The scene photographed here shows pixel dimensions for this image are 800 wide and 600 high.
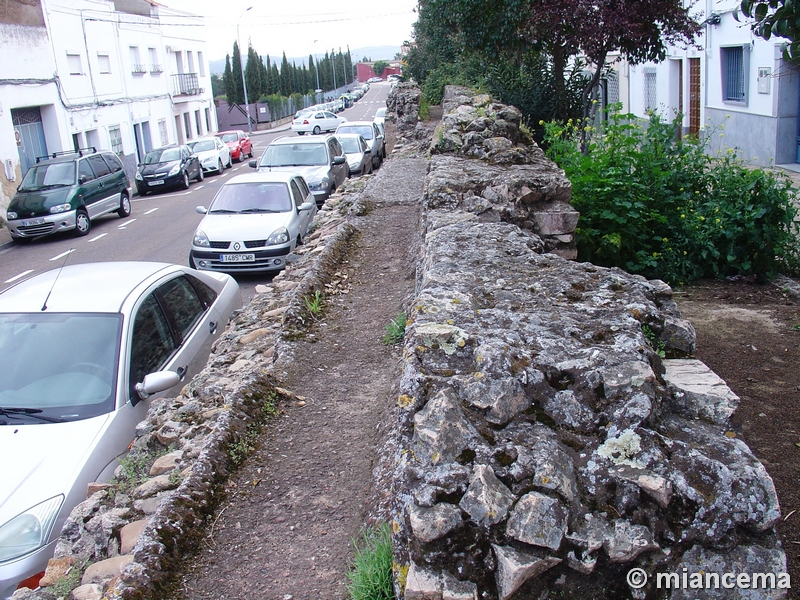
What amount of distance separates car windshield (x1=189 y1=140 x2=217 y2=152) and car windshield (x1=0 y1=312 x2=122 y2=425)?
2698cm

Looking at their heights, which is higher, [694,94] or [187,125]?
[187,125]

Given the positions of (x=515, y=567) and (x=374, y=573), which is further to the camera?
(x=374, y=573)

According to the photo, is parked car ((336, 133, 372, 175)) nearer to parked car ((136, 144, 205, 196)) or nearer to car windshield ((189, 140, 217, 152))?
parked car ((136, 144, 205, 196))

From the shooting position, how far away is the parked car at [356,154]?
18914mm

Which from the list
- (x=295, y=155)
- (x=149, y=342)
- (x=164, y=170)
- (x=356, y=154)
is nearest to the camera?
(x=149, y=342)

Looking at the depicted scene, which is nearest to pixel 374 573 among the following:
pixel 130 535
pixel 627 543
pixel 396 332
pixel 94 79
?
pixel 627 543

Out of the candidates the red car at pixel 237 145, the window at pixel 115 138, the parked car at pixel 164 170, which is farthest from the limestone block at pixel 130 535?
the red car at pixel 237 145

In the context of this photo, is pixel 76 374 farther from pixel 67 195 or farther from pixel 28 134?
pixel 28 134

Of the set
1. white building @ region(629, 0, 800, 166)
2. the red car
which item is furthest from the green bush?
the red car

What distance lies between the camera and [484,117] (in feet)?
25.0

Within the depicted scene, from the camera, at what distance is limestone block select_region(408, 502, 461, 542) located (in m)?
1.90

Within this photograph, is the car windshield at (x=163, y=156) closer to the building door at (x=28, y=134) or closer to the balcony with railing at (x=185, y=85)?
the building door at (x=28, y=134)

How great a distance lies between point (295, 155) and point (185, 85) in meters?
28.3

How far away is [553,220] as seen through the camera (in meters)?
5.22
